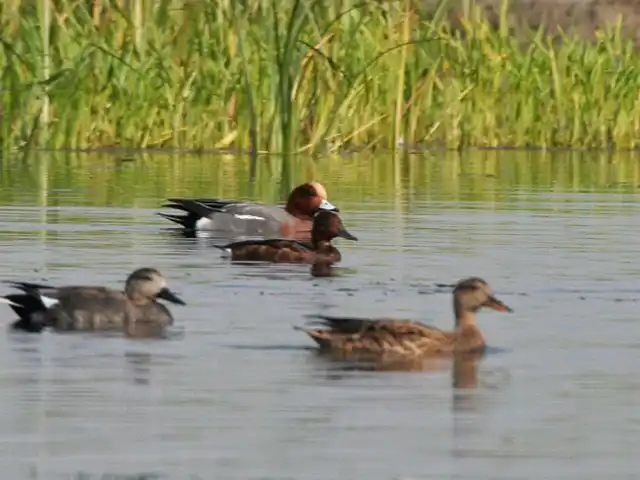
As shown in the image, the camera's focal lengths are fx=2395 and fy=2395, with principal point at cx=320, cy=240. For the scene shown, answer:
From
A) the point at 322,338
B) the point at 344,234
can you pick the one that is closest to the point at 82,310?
the point at 322,338

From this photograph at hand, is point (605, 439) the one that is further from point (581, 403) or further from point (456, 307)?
point (456, 307)

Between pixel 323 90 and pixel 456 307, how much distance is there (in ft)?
42.6

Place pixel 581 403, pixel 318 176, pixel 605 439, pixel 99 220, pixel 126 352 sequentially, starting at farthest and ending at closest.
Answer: pixel 318 176 < pixel 99 220 < pixel 126 352 < pixel 581 403 < pixel 605 439

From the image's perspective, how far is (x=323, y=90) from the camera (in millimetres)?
23062

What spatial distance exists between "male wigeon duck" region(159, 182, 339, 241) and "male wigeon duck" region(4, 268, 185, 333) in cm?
532

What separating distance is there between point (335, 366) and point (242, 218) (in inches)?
266

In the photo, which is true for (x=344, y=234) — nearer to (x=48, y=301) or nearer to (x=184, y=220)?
(x=184, y=220)

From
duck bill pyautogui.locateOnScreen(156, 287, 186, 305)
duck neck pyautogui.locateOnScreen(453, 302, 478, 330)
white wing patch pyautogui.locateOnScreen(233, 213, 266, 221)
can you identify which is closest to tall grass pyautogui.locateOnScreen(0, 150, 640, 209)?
white wing patch pyautogui.locateOnScreen(233, 213, 266, 221)

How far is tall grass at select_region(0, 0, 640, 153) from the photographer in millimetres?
21906

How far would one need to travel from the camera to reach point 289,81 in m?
21.8

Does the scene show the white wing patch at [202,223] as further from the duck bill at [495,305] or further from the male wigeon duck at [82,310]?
the duck bill at [495,305]

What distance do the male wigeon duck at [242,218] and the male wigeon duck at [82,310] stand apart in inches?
209

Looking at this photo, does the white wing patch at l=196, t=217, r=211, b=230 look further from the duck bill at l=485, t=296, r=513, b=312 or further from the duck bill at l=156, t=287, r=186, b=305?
the duck bill at l=485, t=296, r=513, b=312

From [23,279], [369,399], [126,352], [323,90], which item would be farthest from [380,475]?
[323,90]
